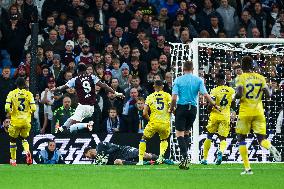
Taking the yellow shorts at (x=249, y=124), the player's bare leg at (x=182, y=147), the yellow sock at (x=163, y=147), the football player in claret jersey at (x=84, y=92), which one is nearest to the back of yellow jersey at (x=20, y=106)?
the football player in claret jersey at (x=84, y=92)

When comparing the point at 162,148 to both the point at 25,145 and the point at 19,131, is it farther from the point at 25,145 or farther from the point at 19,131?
the point at 19,131

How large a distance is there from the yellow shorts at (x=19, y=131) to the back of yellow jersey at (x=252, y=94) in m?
6.27

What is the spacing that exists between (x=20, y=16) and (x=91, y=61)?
2.45m

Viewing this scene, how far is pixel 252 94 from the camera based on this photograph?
16.6 metres

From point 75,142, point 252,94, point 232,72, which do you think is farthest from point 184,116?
point 232,72

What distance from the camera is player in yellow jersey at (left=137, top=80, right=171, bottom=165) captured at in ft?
67.7

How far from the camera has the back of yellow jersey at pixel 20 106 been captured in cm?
2080

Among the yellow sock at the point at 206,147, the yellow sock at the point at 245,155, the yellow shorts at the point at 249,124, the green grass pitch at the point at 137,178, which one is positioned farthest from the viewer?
the yellow sock at the point at 206,147

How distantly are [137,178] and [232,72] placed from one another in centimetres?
899

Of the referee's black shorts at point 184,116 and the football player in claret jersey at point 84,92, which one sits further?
the football player in claret jersey at point 84,92

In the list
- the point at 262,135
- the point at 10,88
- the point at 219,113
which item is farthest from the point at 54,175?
the point at 10,88

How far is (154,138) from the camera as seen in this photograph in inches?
901

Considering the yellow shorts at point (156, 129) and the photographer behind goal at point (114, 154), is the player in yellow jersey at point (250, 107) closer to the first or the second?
the yellow shorts at point (156, 129)

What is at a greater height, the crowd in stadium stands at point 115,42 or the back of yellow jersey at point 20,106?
the crowd in stadium stands at point 115,42
